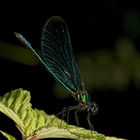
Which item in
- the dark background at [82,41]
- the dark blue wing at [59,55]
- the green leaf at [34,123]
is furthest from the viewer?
the dark background at [82,41]

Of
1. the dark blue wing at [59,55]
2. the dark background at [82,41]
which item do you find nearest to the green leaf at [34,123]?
the dark blue wing at [59,55]

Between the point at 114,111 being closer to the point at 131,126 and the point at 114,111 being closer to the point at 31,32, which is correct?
the point at 131,126

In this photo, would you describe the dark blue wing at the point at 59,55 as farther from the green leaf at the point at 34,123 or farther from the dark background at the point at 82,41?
the dark background at the point at 82,41

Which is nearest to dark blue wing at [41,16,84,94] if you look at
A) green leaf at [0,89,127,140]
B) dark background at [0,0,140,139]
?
green leaf at [0,89,127,140]

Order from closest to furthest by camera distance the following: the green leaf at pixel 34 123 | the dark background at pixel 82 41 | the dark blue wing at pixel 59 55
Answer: the green leaf at pixel 34 123 < the dark blue wing at pixel 59 55 < the dark background at pixel 82 41

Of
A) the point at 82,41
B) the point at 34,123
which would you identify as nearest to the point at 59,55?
the point at 34,123

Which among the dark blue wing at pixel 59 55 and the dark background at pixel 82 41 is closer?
the dark blue wing at pixel 59 55

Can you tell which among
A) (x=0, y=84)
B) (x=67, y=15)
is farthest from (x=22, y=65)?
(x=67, y=15)

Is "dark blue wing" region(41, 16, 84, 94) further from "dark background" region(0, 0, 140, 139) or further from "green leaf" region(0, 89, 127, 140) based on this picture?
"dark background" region(0, 0, 140, 139)
